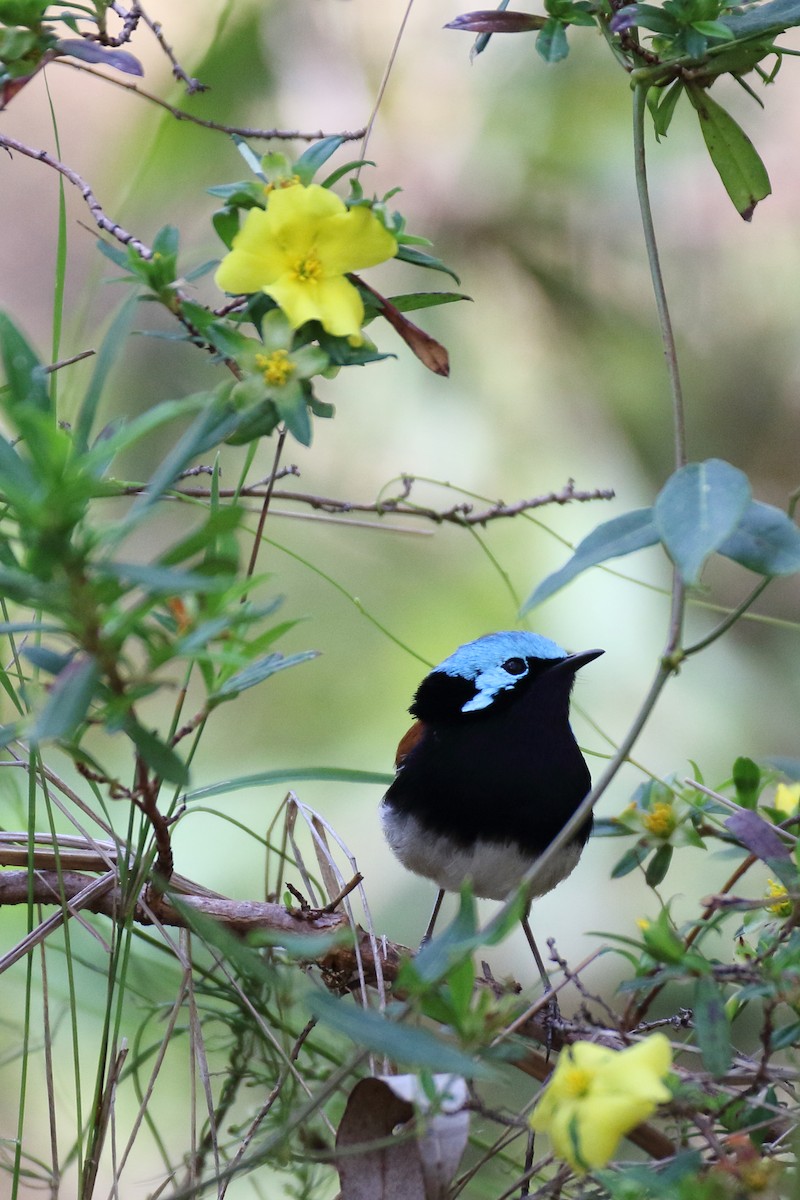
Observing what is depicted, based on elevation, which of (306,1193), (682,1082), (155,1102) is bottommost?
(155,1102)

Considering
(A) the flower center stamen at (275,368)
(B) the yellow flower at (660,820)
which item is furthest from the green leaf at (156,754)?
(B) the yellow flower at (660,820)

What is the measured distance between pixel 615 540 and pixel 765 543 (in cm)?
11

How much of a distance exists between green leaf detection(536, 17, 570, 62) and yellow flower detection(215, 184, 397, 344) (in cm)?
34

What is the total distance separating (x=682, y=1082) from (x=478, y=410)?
2.27 metres

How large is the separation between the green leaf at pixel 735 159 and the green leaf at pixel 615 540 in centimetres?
50

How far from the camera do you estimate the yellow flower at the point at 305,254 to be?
0.92 m

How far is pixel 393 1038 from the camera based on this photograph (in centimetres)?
73

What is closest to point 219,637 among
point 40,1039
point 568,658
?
point 568,658

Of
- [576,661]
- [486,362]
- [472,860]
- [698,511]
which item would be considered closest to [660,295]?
[698,511]

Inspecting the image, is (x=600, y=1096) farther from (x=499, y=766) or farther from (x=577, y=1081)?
(x=499, y=766)

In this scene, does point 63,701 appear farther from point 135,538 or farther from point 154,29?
point 135,538

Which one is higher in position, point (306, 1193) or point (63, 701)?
point (63, 701)

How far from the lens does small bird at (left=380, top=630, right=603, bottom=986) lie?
66.4 inches

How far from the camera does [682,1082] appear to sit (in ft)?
3.01
